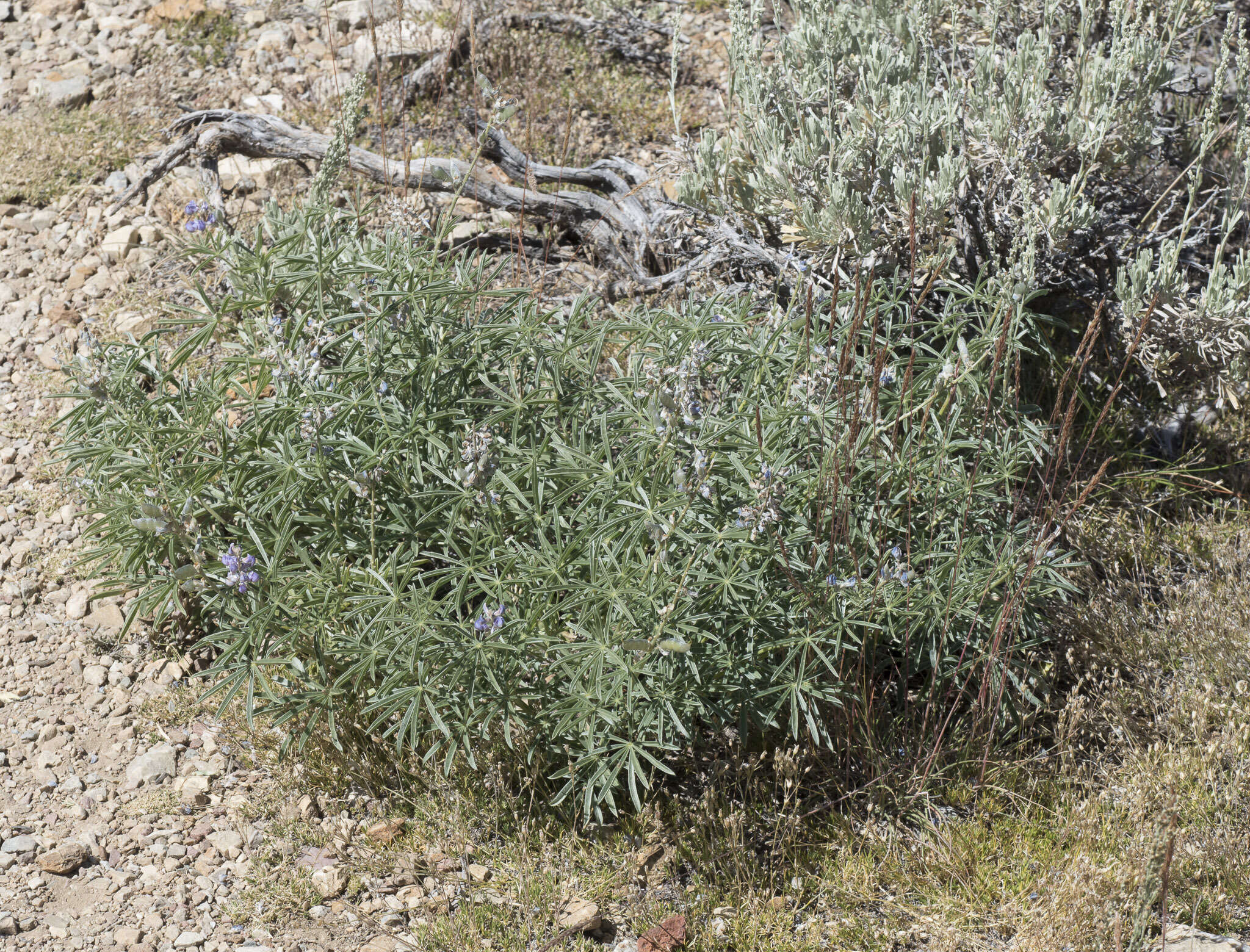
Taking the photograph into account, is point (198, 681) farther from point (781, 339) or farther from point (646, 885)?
point (781, 339)

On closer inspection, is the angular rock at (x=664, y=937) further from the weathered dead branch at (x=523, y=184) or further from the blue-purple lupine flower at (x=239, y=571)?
the weathered dead branch at (x=523, y=184)

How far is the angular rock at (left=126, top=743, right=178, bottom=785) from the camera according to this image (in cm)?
325

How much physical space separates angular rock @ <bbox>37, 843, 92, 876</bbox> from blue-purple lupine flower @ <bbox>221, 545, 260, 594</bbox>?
90 centimetres

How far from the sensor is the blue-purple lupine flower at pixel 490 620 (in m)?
2.70

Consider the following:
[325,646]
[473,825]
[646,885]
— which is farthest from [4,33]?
[646,885]

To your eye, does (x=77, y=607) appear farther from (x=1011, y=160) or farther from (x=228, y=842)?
(x=1011, y=160)

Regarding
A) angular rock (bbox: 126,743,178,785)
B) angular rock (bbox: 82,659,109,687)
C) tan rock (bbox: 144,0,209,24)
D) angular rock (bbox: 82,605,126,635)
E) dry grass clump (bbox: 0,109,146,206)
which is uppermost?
tan rock (bbox: 144,0,209,24)

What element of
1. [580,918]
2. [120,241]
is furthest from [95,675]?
[120,241]

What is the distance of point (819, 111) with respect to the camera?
4605 millimetres

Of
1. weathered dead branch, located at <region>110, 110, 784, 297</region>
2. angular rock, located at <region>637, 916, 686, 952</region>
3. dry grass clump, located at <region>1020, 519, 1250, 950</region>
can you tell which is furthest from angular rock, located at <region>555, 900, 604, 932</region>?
weathered dead branch, located at <region>110, 110, 784, 297</region>

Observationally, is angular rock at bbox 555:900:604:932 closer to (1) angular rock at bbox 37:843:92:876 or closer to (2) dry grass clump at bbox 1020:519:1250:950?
(2) dry grass clump at bbox 1020:519:1250:950

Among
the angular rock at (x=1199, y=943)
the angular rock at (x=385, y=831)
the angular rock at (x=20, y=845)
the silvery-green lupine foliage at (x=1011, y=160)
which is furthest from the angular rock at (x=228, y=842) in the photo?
the silvery-green lupine foliage at (x=1011, y=160)

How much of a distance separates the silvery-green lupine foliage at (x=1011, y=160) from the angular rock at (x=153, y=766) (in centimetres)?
278

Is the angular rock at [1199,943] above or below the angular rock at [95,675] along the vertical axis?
below
